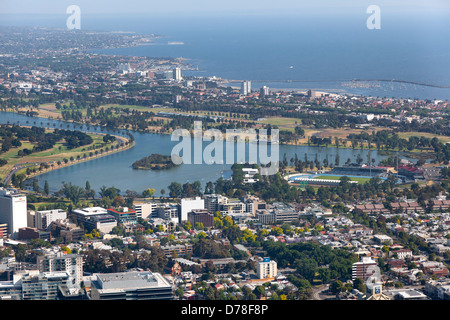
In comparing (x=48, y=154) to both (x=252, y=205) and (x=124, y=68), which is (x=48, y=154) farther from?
(x=124, y=68)

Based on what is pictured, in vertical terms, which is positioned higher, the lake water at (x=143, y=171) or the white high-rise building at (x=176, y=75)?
the white high-rise building at (x=176, y=75)

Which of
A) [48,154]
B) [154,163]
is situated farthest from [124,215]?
[48,154]

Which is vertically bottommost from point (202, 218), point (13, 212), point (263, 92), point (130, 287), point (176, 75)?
point (202, 218)

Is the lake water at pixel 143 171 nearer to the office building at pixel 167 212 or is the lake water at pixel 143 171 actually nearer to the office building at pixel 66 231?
the office building at pixel 167 212

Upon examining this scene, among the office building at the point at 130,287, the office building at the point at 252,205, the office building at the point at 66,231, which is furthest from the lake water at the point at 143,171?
the office building at the point at 130,287

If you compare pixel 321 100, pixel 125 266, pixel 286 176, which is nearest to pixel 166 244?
pixel 125 266
